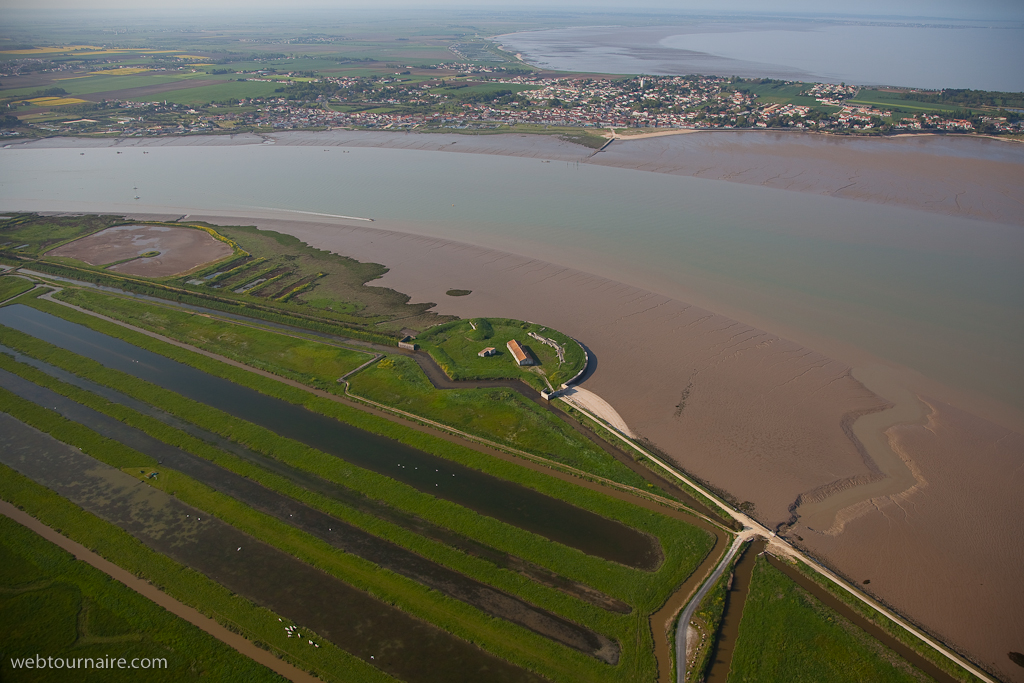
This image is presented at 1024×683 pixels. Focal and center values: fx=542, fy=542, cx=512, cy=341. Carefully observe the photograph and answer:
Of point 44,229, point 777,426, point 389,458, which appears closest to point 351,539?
point 389,458

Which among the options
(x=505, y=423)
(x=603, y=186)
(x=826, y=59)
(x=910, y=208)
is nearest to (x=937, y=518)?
(x=505, y=423)

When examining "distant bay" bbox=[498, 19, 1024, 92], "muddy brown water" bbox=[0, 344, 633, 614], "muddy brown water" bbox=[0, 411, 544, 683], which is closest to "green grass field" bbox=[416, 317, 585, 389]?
"muddy brown water" bbox=[0, 344, 633, 614]

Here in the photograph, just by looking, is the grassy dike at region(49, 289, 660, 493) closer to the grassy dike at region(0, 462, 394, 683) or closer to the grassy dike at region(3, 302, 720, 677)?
the grassy dike at region(3, 302, 720, 677)

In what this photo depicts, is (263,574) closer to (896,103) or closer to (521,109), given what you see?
(521,109)

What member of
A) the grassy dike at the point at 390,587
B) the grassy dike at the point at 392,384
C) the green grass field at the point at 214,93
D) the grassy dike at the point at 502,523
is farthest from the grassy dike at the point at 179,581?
the green grass field at the point at 214,93

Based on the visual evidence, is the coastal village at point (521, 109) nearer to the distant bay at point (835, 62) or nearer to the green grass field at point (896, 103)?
the green grass field at point (896, 103)

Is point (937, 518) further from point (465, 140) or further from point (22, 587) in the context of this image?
point (465, 140)
